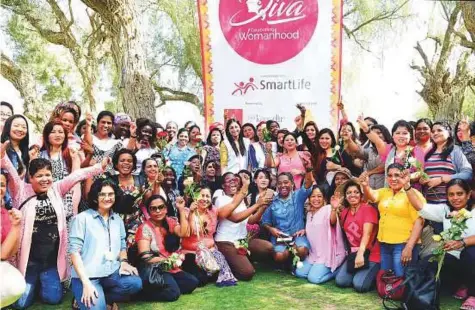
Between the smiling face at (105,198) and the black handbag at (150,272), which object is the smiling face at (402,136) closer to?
the black handbag at (150,272)

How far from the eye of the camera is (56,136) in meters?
4.31

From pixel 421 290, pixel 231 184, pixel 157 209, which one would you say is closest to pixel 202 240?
pixel 157 209

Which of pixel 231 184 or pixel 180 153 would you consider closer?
pixel 231 184

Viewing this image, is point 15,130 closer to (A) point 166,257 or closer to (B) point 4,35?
(A) point 166,257

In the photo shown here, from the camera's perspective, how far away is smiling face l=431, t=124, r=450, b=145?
4.55m

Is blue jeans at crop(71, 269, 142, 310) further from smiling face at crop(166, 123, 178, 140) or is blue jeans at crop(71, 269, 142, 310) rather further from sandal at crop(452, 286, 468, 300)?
sandal at crop(452, 286, 468, 300)

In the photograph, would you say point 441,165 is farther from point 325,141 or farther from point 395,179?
point 325,141

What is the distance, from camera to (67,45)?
1188 cm

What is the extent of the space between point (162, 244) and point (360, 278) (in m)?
1.88

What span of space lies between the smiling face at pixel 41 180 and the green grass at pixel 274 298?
1.04 metres

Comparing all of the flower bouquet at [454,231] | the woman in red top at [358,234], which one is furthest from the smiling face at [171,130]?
the flower bouquet at [454,231]

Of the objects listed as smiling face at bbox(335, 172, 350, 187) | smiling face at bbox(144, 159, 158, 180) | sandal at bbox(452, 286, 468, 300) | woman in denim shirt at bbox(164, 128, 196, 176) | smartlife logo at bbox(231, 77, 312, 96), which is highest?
smartlife logo at bbox(231, 77, 312, 96)

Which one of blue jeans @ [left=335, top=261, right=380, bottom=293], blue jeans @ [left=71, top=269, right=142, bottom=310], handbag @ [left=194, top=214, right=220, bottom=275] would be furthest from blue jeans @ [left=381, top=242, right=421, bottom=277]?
blue jeans @ [left=71, top=269, right=142, bottom=310]

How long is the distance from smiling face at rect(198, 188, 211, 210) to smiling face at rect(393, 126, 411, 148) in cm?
195
